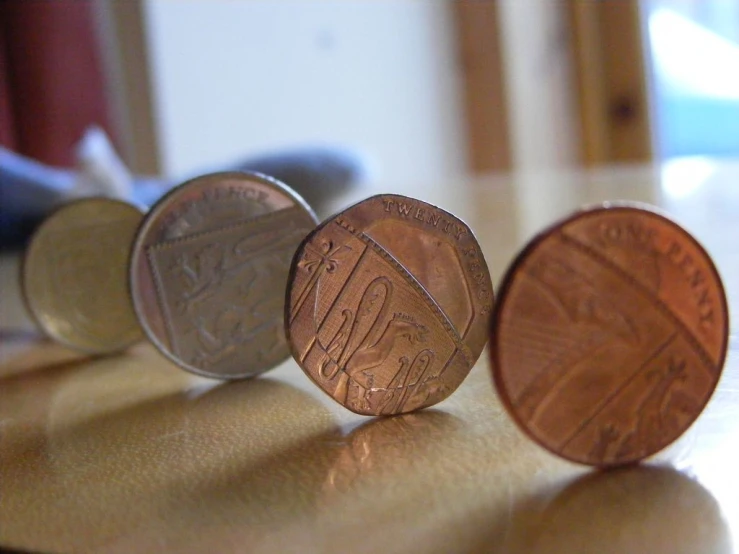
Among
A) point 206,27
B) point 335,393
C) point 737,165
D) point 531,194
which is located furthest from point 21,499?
point 206,27

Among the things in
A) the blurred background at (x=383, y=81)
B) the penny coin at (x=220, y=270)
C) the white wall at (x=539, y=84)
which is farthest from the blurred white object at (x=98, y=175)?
the white wall at (x=539, y=84)

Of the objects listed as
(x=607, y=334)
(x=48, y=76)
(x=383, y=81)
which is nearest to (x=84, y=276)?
(x=607, y=334)

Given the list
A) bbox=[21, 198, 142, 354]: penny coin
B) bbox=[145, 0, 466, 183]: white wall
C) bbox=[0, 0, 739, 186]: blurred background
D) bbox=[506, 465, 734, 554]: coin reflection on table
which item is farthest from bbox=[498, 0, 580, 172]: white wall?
bbox=[506, 465, 734, 554]: coin reflection on table

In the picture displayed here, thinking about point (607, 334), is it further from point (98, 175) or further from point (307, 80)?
point (307, 80)

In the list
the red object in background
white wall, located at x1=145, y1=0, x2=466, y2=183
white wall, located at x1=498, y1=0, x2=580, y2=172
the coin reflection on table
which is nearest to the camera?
the coin reflection on table

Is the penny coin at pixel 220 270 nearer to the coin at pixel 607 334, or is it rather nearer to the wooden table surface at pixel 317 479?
the wooden table surface at pixel 317 479

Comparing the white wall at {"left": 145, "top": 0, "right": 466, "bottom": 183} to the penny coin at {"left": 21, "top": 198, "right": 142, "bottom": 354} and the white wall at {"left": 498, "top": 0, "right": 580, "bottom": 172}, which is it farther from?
the penny coin at {"left": 21, "top": 198, "right": 142, "bottom": 354}

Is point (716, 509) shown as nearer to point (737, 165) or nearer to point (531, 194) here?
point (531, 194)

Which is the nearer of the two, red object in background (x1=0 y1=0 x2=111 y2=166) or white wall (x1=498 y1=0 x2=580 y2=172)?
red object in background (x1=0 y1=0 x2=111 y2=166)
